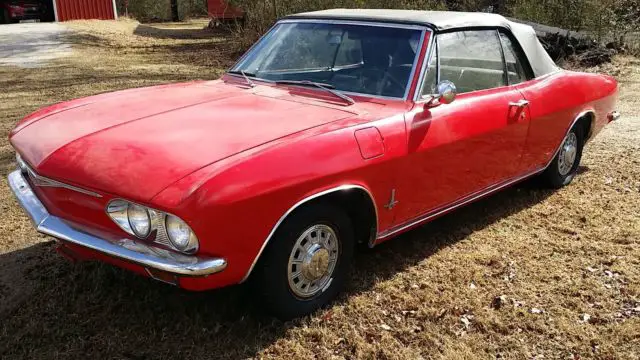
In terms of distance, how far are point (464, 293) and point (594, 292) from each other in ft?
2.65

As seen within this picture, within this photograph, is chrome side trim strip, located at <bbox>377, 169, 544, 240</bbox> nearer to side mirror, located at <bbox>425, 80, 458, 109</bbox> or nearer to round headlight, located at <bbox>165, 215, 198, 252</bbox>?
side mirror, located at <bbox>425, 80, 458, 109</bbox>

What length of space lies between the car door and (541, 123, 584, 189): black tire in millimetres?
788

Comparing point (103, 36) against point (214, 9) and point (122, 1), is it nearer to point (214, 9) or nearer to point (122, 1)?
point (214, 9)

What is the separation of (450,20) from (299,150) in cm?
176

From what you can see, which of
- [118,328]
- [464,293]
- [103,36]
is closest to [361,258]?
[464,293]

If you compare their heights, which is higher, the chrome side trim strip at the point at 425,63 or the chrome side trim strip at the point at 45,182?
the chrome side trim strip at the point at 425,63

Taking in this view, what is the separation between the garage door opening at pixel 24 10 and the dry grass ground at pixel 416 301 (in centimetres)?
2193

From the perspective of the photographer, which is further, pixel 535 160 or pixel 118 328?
pixel 535 160

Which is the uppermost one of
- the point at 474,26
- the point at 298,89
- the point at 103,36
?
the point at 474,26

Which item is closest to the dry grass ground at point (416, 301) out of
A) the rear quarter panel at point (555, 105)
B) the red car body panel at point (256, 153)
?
the red car body panel at point (256, 153)

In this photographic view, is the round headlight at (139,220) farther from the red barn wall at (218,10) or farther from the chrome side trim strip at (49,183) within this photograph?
the red barn wall at (218,10)

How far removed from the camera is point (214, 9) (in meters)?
22.7

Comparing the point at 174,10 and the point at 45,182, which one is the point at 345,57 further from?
the point at 174,10

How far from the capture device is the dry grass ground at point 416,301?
9.64ft
